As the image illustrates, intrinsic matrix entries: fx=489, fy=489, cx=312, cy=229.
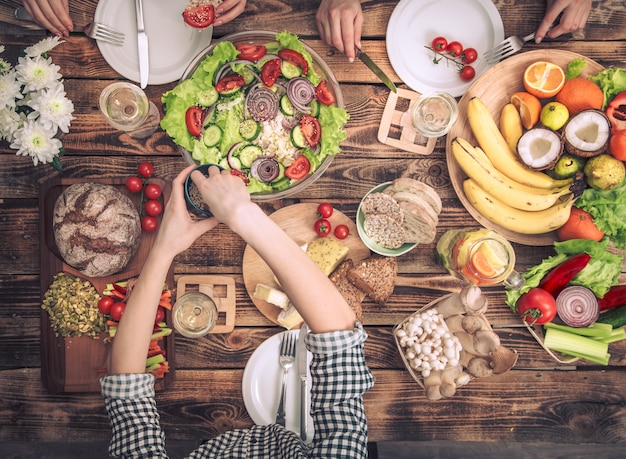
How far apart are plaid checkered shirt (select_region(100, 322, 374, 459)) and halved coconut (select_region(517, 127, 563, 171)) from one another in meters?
1.08

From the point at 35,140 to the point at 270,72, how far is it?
3.15ft

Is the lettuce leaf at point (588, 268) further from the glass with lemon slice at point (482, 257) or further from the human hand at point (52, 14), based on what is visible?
the human hand at point (52, 14)

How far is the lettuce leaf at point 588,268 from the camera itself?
2158 millimetres

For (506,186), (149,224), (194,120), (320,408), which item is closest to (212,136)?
(194,120)

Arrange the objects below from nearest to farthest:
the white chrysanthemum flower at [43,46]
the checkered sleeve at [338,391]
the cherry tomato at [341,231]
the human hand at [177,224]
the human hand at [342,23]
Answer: the checkered sleeve at [338,391], the human hand at [177,224], the white chrysanthemum flower at [43,46], the human hand at [342,23], the cherry tomato at [341,231]

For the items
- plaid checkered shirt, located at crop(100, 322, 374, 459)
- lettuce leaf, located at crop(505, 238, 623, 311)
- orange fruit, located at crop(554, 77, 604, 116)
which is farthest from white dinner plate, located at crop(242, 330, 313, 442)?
orange fruit, located at crop(554, 77, 604, 116)

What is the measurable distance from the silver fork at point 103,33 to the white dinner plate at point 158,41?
3cm

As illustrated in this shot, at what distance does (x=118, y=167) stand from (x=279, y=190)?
765 millimetres

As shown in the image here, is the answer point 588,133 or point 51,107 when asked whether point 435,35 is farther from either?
point 51,107

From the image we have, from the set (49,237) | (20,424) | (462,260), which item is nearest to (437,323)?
(462,260)

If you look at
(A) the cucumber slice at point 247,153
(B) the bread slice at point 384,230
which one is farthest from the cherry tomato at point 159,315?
(B) the bread slice at point 384,230

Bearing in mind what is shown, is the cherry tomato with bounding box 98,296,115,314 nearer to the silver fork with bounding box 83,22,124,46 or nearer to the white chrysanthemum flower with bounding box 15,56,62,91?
the white chrysanthemum flower with bounding box 15,56,62,91

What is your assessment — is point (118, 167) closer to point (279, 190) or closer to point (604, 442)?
point (279, 190)

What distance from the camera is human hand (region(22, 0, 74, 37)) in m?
2.09
